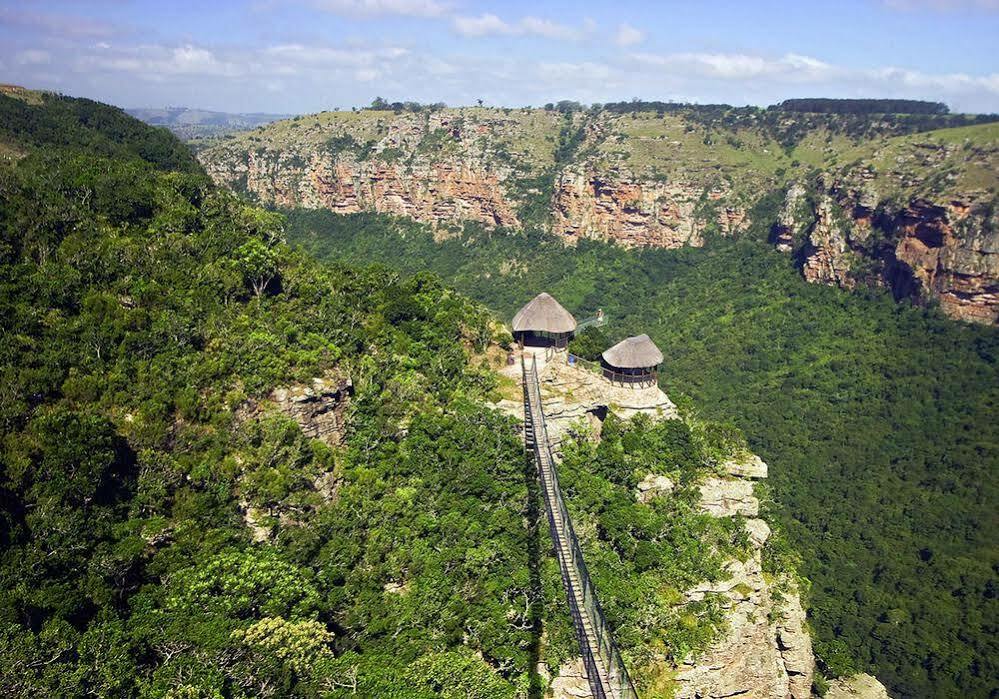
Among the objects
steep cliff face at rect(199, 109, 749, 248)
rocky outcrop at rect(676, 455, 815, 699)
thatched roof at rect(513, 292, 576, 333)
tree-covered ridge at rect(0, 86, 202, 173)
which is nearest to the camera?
rocky outcrop at rect(676, 455, 815, 699)

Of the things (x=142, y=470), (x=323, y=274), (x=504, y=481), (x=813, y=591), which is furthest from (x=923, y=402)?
(x=142, y=470)

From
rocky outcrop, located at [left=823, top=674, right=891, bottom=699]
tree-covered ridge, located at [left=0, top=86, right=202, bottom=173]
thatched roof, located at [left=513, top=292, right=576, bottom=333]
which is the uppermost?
tree-covered ridge, located at [left=0, top=86, right=202, bottom=173]

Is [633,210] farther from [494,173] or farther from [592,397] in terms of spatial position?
[592,397]

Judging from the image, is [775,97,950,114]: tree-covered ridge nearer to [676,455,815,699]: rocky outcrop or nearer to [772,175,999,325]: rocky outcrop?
[772,175,999,325]: rocky outcrop

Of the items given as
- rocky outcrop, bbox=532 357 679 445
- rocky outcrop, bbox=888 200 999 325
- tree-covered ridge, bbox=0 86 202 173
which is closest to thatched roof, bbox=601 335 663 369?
rocky outcrop, bbox=532 357 679 445

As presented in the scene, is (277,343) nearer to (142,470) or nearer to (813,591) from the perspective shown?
(142,470)

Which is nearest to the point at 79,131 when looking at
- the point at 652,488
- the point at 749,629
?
the point at 652,488
